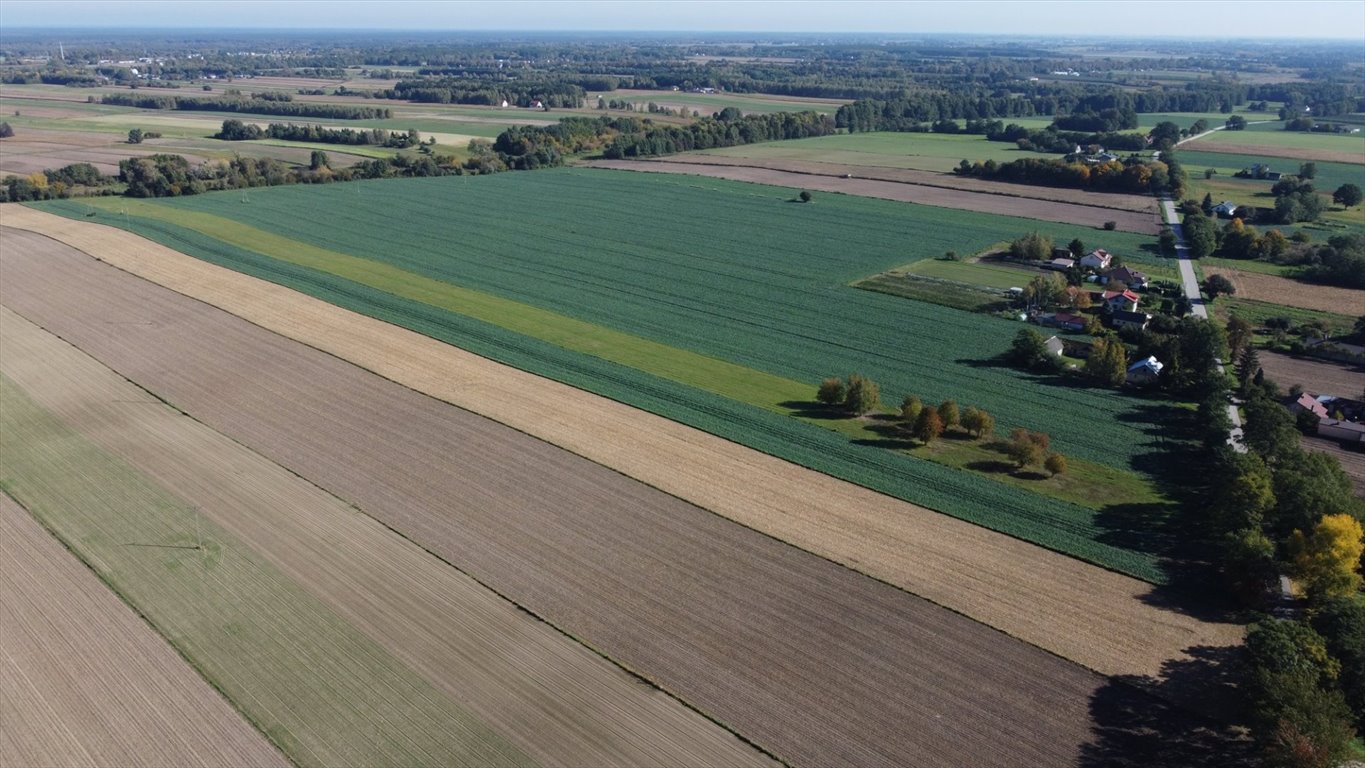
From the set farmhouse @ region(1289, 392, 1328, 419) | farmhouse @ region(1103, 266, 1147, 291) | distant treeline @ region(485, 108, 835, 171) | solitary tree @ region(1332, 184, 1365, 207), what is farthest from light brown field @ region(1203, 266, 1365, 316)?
distant treeline @ region(485, 108, 835, 171)

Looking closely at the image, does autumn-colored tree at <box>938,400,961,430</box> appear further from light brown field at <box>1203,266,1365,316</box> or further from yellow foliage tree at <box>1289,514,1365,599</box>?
light brown field at <box>1203,266,1365,316</box>

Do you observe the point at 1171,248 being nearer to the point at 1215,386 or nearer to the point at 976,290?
the point at 976,290

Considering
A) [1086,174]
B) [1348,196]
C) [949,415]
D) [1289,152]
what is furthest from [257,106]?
[1289,152]

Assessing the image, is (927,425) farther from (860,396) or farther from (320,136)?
(320,136)

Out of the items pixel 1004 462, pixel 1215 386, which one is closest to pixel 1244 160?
pixel 1215 386

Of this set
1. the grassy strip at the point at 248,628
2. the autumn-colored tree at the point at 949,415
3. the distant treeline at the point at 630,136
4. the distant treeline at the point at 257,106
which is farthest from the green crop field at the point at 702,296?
the distant treeline at the point at 257,106

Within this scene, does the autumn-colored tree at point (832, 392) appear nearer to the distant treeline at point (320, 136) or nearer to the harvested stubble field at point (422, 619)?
the harvested stubble field at point (422, 619)
